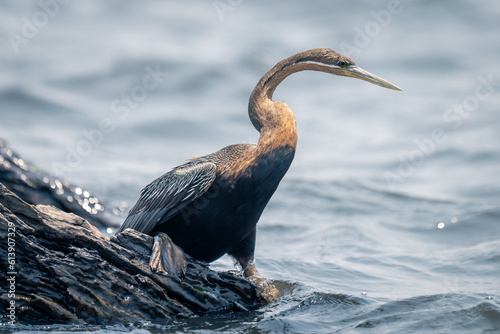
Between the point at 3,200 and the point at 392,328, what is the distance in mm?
3151

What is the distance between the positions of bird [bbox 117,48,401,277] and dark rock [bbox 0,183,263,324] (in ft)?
0.87

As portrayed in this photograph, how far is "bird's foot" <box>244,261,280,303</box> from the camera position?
5922mm

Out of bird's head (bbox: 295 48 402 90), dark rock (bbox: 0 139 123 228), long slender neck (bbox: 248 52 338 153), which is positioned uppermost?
bird's head (bbox: 295 48 402 90)

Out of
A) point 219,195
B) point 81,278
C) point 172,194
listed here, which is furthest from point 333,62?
point 81,278

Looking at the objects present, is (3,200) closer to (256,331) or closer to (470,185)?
(256,331)

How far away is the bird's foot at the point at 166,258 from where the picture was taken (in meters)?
5.24

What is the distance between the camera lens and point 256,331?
17.3 ft

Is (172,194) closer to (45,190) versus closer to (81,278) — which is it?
(81,278)

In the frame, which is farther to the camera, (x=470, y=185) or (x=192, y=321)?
(x=470, y=185)

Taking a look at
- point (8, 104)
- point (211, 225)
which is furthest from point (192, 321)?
point (8, 104)

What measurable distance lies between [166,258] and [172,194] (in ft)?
2.18

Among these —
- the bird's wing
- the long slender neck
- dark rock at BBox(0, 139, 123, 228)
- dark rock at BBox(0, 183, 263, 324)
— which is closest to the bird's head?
the long slender neck

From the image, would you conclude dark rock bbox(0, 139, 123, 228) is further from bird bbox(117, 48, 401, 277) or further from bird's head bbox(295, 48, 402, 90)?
bird's head bbox(295, 48, 402, 90)

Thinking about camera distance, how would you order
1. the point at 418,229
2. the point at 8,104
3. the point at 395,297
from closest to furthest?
the point at 395,297 → the point at 418,229 → the point at 8,104
